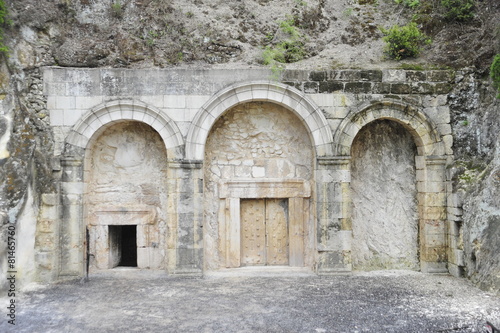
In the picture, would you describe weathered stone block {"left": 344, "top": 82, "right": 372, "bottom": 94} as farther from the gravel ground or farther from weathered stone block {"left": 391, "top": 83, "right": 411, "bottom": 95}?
the gravel ground

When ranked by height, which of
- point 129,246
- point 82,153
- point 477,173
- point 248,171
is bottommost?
point 129,246

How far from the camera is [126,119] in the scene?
733 cm

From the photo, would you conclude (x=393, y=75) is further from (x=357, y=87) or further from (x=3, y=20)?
(x=3, y=20)

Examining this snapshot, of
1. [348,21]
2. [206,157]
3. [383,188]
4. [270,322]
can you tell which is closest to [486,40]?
[348,21]

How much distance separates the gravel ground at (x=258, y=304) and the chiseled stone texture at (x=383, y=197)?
62 centimetres

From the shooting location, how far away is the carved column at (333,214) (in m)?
7.32

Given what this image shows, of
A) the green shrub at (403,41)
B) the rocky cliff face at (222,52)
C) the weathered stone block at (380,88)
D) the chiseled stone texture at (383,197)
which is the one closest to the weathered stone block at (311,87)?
the rocky cliff face at (222,52)

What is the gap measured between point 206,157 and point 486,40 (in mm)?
6227

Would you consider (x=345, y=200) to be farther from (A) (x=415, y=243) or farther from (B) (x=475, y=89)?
(B) (x=475, y=89)

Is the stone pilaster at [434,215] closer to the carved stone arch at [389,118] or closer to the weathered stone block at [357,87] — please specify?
the carved stone arch at [389,118]

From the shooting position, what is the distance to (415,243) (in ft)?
25.8

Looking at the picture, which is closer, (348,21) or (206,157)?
(206,157)

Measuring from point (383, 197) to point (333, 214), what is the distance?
138cm

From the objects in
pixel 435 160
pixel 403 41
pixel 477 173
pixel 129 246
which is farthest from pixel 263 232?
pixel 403 41
